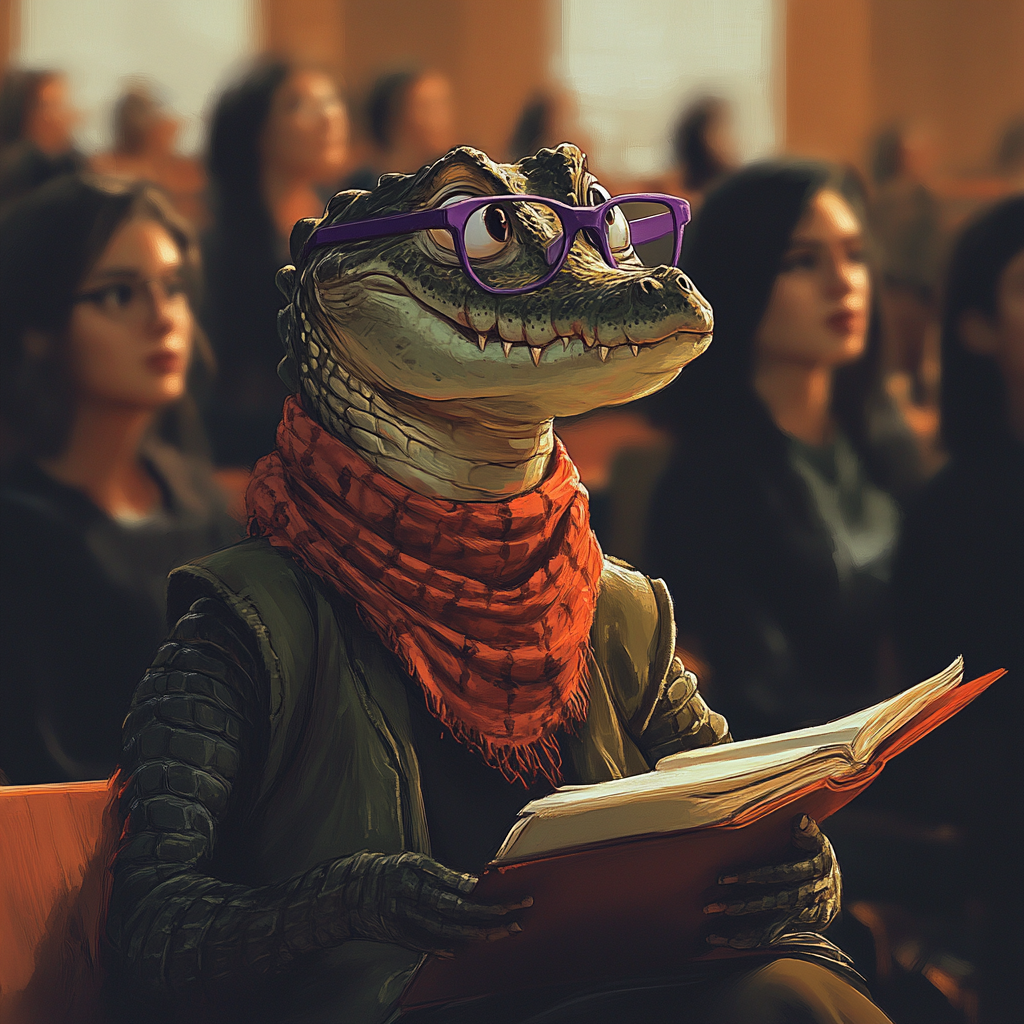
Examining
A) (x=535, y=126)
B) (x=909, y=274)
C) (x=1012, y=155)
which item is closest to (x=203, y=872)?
(x=909, y=274)

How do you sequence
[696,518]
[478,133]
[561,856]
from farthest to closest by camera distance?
1. [478,133]
2. [696,518]
3. [561,856]

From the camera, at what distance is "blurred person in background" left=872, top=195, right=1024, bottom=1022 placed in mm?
1918

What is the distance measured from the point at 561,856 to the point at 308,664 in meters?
0.25

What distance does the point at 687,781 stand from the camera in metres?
0.90

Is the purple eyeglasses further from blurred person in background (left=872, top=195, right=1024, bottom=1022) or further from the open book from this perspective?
blurred person in background (left=872, top=195, right=1024, bottom=1022)

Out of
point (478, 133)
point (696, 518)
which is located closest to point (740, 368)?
point (696, 518)

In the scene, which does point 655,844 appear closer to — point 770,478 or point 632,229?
point 632,229

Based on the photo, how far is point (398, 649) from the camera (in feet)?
3.42

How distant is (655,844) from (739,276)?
1.40 m

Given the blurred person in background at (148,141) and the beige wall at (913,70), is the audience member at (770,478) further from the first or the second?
the beige wall at (913,70)

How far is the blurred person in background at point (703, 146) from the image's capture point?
5.71m

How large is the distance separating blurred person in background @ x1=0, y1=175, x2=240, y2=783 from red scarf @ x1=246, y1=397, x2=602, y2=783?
31.1 inches

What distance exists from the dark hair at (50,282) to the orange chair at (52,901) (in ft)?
2.83

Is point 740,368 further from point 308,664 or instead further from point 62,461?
point 308,664
